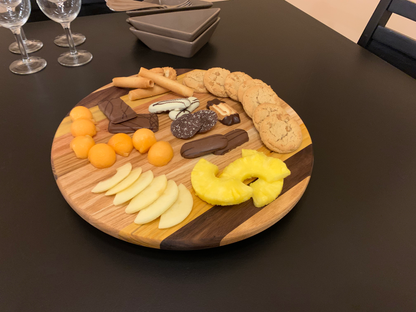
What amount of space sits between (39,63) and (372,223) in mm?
1882

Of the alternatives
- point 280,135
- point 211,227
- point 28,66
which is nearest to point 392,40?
point 280,135

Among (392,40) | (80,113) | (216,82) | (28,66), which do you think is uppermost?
(392,40)

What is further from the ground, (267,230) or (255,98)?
(255,98)

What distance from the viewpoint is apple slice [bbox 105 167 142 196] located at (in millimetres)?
1018

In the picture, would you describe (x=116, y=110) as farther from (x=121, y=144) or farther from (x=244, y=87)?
(x=244, y=87)

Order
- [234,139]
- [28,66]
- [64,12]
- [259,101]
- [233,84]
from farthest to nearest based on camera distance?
[28,66]
[64,12]
[233,84]
[259,101]
[234,139]

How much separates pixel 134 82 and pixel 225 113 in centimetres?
48

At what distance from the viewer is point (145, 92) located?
58.7 inches

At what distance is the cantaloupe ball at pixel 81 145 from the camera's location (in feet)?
3.77

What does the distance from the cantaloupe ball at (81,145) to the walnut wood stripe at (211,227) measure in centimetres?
51

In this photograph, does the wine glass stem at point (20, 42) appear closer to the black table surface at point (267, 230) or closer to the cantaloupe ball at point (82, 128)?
the black table surface at point (267, 230)

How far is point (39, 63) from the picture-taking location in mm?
1768

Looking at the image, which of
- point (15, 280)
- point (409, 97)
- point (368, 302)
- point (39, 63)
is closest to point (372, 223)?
point (368, 302)

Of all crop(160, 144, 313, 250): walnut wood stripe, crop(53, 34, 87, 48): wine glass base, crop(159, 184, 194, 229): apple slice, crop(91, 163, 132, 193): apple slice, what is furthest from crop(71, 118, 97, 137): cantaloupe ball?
crop(53, 34, 87, 48): wine glass base
